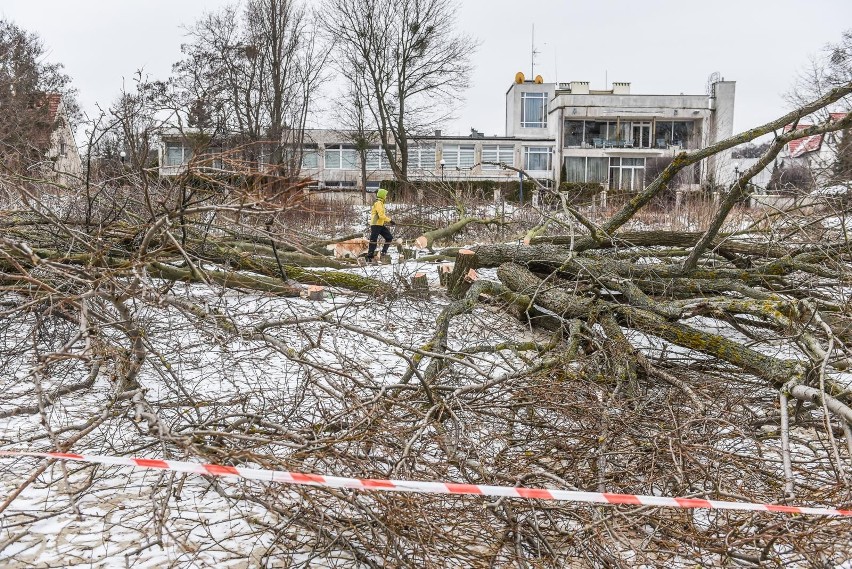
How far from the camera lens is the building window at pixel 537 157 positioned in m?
39.4

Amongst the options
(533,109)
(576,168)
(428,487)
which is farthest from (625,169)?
(428,487)

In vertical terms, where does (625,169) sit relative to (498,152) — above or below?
below

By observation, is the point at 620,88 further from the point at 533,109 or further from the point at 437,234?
the point at 437,234

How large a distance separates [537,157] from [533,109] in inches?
148

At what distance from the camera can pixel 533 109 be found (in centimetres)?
4172

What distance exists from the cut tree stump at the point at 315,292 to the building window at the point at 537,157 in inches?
1329

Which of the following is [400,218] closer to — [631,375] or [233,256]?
[233,256]

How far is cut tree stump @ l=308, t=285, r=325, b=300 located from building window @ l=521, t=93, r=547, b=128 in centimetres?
3654

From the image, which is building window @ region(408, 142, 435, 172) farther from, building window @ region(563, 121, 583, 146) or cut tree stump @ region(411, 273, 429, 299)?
cut tree stump @ region(411, 273, 429, 299)

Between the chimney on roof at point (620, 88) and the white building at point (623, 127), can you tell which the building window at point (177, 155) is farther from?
the chimney on roof at point (620, 88)

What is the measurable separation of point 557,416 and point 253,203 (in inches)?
79.6

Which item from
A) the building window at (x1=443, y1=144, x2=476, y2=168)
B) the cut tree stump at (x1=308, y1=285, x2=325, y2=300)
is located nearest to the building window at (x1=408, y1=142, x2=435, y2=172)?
the building window at (x1=443, y1=144, x2=476, y2=168)

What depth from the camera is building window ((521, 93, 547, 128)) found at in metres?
41.5

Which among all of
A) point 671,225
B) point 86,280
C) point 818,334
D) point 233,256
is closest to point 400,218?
point 671,225
